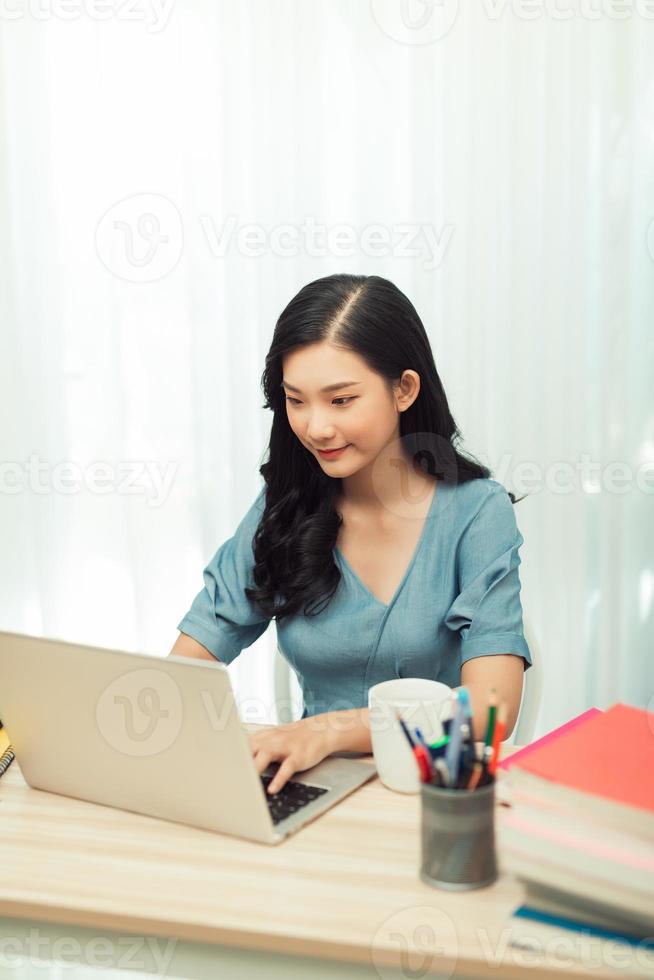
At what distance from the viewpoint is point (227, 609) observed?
5.26 feet

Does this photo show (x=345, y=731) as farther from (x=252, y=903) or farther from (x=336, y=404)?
(x=336, y=404)

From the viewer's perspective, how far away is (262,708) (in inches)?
105

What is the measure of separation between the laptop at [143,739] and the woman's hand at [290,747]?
20mm

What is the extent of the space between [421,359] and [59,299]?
1.37 meters

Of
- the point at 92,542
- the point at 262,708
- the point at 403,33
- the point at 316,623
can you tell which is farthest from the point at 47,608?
the point at 403,33

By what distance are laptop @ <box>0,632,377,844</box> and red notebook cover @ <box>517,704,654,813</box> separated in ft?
0.93

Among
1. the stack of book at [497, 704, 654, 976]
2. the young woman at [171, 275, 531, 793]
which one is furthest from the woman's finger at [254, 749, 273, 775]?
the stack of book at [497, 704, 654, 976]

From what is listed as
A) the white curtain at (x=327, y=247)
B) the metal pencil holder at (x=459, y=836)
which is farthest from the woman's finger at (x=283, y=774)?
the white curtain at (x=327, y=247)

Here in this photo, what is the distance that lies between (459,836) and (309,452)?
0.85 meters

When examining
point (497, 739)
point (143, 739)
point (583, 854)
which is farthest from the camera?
point (143, 739)

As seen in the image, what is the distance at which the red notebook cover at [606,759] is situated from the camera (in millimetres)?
845

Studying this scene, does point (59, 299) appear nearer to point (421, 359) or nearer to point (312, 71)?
point (312, 71)

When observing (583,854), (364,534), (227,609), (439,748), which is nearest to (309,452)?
(364,534)

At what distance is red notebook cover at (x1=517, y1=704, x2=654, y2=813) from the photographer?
0.84 meters
